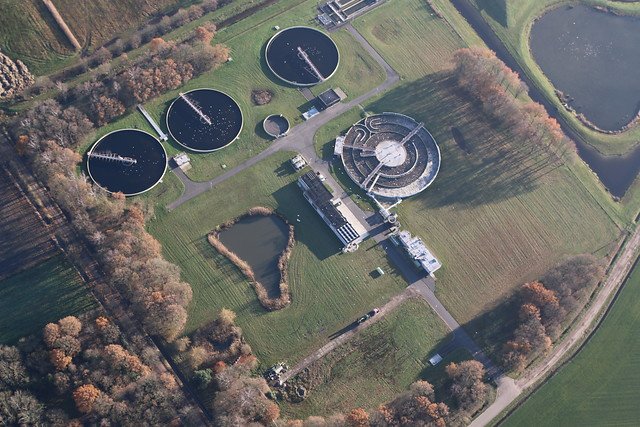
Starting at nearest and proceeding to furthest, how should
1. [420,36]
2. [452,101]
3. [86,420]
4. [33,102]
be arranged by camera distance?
[86,420], [33,102], [452,101], [420,36]

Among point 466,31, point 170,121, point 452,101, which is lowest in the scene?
A: point 452,101

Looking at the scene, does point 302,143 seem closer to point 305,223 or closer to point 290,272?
point 305,223

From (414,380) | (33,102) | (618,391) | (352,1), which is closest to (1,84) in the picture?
(33,102)

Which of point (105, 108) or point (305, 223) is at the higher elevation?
point (105, 108)

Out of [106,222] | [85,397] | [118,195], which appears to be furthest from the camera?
[118,195]

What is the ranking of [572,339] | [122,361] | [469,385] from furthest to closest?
1. [572,339]
2. [469,385]
3. [122,361]

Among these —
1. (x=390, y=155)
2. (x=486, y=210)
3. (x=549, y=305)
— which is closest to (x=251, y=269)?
(x=390, y=155)

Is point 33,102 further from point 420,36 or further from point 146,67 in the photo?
point 420,36
